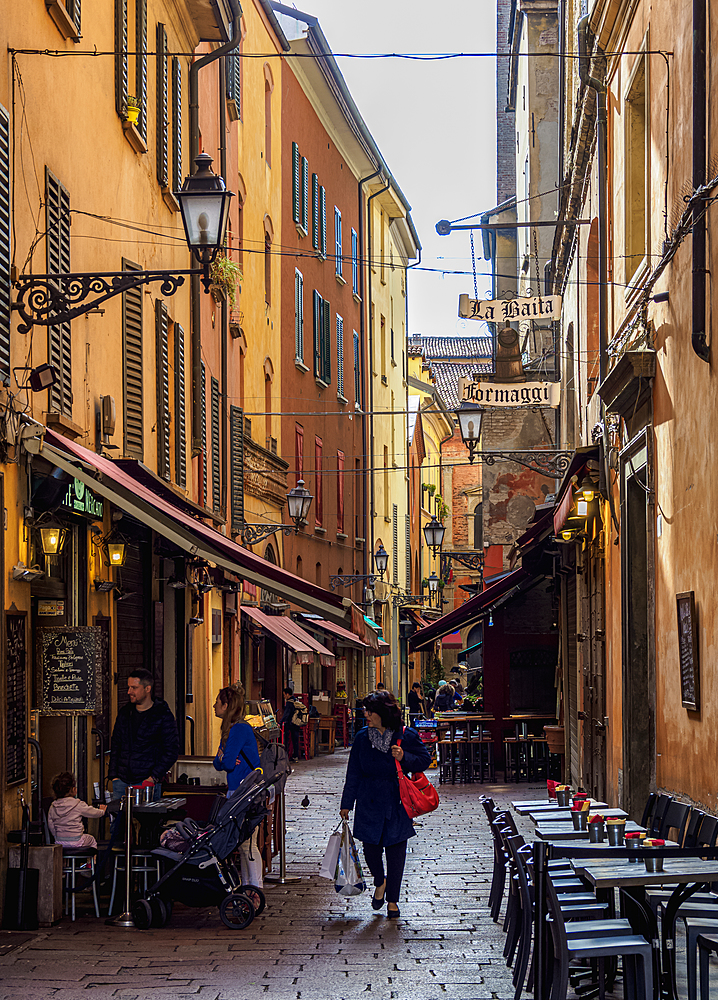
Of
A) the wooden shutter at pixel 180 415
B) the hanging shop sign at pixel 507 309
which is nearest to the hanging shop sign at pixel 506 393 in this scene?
the hanging shop sign at pixel 507 309

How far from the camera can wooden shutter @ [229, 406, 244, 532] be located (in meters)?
20.6

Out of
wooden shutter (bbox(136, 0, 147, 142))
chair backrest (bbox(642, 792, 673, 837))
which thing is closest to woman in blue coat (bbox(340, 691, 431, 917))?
chair backrest (bbox(642, 792, 673, 837))

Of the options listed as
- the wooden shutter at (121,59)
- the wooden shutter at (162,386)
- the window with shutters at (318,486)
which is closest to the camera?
the wooden shutter at (121,59)

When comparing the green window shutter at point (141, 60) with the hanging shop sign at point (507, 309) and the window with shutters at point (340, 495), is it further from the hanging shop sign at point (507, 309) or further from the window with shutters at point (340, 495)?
the window with shutters at point (340, 495)

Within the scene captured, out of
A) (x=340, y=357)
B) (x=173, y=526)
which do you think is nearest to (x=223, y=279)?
(x=173, y=526)

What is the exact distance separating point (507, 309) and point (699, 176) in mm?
7966

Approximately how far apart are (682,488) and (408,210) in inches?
1468

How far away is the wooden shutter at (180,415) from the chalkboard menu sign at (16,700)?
22.3 ft

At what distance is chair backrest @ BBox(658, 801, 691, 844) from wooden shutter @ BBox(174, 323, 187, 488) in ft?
28.3

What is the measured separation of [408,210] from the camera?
45312 millimetres

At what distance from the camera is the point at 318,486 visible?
105 ft

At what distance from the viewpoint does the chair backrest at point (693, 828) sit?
24.6ft

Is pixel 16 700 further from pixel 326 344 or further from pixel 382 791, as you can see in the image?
pixel 326 344

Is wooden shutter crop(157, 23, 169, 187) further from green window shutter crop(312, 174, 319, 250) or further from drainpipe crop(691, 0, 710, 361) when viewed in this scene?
green window shutter crop(312, 174, 319, 250)
